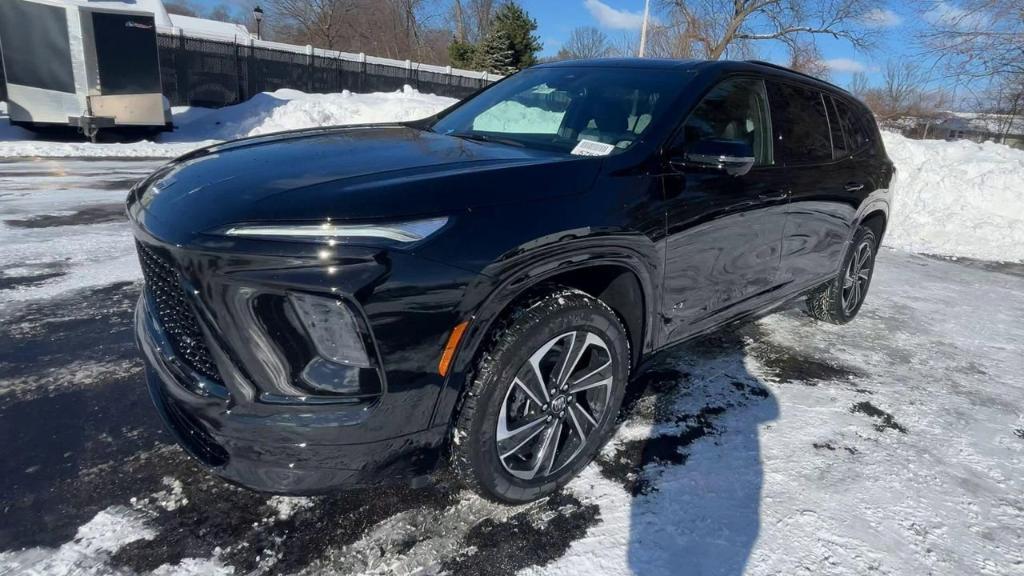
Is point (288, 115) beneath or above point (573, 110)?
beneath

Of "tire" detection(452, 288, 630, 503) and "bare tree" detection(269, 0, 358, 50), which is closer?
"tire" detection(452, 288, 630, 503)

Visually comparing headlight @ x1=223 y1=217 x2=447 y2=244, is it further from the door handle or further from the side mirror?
the door handle

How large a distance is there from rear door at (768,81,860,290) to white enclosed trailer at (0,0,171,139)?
14371mm

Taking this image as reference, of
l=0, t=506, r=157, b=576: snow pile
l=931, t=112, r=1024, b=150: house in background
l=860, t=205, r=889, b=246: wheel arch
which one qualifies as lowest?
l=0, t=506, r=157, b=576: snow pile

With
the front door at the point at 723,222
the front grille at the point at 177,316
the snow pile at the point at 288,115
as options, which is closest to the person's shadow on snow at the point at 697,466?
the front door at the point at 723,222

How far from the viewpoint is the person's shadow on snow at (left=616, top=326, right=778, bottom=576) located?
219 cm

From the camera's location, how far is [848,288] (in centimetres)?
461

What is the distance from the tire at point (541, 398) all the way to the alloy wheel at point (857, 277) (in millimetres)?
2852

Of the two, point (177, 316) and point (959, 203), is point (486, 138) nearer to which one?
point (177, 316)

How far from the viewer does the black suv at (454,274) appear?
1.77 m

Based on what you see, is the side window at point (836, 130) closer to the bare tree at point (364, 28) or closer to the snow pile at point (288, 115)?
the snow pile at point (288, 115)

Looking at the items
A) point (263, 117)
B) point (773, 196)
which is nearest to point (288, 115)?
point (263, 117)

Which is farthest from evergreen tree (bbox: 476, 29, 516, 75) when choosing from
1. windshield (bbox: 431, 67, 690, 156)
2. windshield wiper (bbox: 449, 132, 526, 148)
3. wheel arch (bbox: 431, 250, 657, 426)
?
wheel arch (bbox: 431, 250, 657, 426)

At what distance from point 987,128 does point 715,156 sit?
81.4 ft
